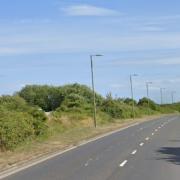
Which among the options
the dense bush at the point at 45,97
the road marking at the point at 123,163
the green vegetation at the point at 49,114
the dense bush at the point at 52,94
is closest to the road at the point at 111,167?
the road marking at the point at 123,163

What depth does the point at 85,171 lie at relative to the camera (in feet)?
65.3

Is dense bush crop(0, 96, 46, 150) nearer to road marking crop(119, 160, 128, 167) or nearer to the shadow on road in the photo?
the shadow on road

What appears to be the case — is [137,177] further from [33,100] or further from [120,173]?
[33,100]

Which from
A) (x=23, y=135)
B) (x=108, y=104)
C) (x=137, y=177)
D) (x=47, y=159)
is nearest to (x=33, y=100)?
(x=108, y=104)

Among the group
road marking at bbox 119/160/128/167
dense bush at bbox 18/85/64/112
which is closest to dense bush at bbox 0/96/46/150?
road marking at bbox 119/160/128/167

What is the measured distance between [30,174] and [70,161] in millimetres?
4864

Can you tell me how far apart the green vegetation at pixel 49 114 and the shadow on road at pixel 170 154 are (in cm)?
780

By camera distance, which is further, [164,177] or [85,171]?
[85,171]

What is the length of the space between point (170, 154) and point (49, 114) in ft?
126

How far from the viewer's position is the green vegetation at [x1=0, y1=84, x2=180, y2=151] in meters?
33.8

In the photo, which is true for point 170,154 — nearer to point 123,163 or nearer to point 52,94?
point 123,163

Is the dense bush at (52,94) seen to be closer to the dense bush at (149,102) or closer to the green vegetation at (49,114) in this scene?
the green vegetation at (49,114)

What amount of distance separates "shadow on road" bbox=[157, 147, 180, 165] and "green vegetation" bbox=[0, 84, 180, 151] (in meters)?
7.80

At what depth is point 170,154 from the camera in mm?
27016
